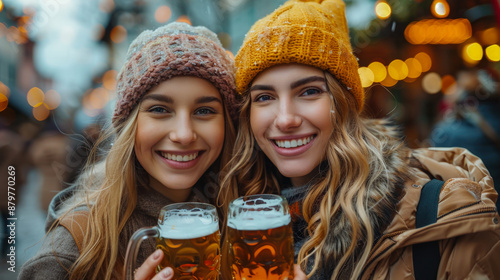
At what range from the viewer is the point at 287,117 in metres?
1.61

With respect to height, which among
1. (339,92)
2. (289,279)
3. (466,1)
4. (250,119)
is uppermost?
(466,1)

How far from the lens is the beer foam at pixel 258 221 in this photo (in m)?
1.17

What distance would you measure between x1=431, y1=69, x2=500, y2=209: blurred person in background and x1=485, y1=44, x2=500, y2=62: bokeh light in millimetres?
134

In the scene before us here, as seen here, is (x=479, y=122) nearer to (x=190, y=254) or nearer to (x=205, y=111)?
(x=205, y=111)

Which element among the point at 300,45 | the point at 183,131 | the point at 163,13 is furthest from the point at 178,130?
the point at 163,13

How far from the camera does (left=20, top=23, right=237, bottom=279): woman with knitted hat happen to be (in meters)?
1.53

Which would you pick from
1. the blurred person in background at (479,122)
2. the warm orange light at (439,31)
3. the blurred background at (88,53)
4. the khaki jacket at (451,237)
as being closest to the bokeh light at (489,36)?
the blurred background at (88,53)

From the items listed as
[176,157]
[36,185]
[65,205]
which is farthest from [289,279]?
[36,185]

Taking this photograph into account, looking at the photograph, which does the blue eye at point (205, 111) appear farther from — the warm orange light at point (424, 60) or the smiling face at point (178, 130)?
the warm orange light at point (424, 60)

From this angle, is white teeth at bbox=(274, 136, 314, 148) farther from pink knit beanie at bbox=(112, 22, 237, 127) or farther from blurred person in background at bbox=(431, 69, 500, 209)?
blurred person in background at bbox=(431, 69, 500, 209)

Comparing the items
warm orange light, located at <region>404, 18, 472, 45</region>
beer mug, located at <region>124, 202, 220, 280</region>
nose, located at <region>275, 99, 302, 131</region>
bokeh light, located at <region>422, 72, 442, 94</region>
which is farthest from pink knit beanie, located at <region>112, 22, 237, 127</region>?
bokeh light, located at <region>422, 72, 442, 94</region>

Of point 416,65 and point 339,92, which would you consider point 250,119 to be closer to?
point 339,92

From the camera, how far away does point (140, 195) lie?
1.78m

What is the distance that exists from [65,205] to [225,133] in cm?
101
